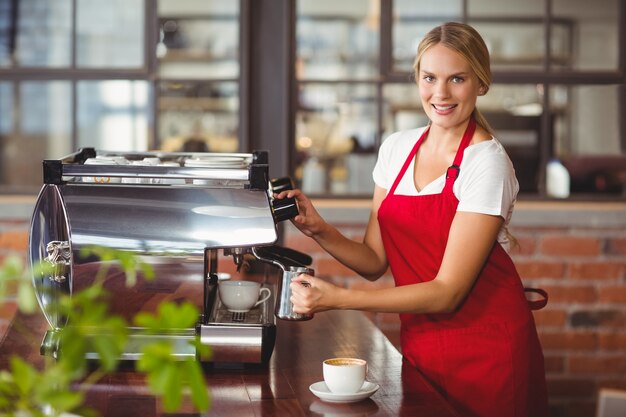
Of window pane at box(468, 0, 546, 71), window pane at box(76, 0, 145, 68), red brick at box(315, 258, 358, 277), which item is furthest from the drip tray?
window pane at box(468, 0, 546, 71)

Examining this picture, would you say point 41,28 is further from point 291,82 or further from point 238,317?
point 238,317

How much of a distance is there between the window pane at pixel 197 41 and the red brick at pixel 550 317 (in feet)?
9.91

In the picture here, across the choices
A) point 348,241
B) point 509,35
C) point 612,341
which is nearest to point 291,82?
point 348,241

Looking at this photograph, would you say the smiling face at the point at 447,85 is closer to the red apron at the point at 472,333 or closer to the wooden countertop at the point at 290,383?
the red apron at the point at 472,333

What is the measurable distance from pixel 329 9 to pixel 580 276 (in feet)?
10.7

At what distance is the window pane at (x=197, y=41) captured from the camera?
19.2ft

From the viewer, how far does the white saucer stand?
161 cm

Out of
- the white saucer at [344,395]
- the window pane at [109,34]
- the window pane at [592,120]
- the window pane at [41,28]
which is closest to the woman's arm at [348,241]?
the white saucer at [344,395]

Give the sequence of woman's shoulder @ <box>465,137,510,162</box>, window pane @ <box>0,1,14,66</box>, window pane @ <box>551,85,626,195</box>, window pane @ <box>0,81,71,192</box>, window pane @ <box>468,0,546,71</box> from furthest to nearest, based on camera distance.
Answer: window pane @ <box>468,0,546,71</box>, window pane @ <box>0,81,71,192</box>, window pane @ <box>0,1,14,66</box>, window pane @ <box>551,85,626,195</box>, woman's shoulder @ <box>465,137,510,162</box>

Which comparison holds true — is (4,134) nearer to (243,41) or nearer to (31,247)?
Answer: (243,41)

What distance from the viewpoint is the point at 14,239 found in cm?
327

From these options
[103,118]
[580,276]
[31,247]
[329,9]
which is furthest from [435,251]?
[329,9]

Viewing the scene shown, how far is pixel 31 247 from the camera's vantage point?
187 cm

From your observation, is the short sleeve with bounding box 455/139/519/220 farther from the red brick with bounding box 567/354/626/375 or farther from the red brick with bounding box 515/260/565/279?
the red brick with bounding box 567/354/626/375
